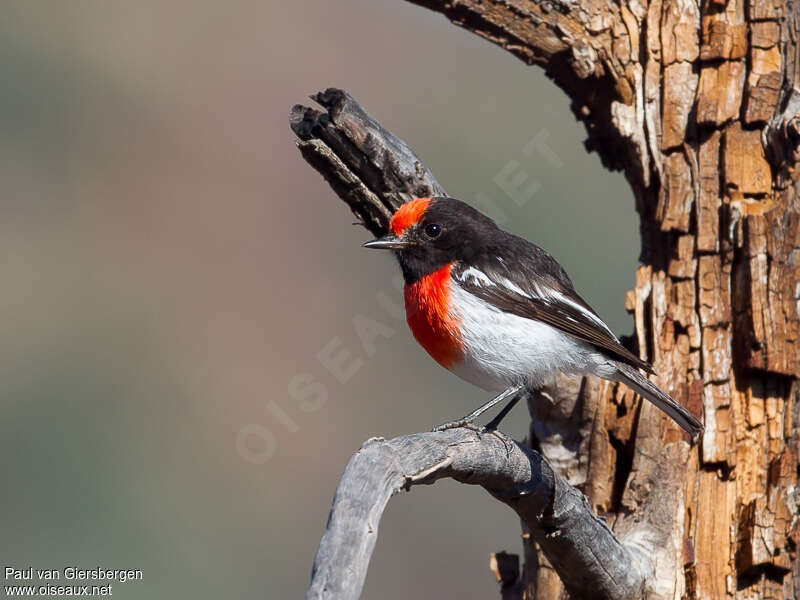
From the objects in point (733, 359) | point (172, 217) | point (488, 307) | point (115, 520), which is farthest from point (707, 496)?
point (172, 217)

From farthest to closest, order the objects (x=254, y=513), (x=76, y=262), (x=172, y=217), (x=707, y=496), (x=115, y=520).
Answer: (x=172, y=217)
(x=76, y=262)
(x=254, y=513)
(x=115, y=520)
(x=707, y=496)

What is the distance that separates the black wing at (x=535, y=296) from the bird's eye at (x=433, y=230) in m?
0.25

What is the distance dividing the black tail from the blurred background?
2.63 m

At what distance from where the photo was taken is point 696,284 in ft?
13.9

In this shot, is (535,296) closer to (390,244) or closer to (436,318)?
(436,318)

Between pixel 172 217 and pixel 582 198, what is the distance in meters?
9.19

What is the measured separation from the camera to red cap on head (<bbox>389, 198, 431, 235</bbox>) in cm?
442

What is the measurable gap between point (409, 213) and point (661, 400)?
1.49 metres

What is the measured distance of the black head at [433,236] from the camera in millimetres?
4461

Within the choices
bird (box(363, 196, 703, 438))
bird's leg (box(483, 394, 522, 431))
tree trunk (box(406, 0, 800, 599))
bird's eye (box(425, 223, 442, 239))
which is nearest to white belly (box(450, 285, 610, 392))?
bird (box(363, 196, 703, 438))

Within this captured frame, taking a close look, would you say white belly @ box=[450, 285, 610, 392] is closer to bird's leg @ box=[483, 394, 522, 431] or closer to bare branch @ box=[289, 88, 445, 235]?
bird's leg @ box=[483, 394, 522, 431]

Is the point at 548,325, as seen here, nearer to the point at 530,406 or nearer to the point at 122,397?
the point at 530,406

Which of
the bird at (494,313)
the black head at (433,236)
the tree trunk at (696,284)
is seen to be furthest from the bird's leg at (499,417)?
the black head at (433,236)

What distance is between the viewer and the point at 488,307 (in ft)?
13.9
